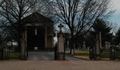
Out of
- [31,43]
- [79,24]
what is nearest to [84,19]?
[79,24]

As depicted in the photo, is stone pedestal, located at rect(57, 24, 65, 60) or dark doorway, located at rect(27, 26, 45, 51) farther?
dark doorway, located at rect(27, 26, 45, 51)

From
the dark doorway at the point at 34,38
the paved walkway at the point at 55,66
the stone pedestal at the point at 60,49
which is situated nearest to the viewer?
the paved walkway at the point at 55,66

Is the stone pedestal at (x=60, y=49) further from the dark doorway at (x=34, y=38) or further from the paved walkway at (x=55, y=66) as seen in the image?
the dark doorway at (x=34, y=38)

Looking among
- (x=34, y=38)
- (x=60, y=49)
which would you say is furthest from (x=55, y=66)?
(x=34, y=38)

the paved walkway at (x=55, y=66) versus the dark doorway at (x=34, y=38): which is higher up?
the dark doorway at (x=34, y=38)

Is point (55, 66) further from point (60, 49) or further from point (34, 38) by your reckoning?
point (34, 38)

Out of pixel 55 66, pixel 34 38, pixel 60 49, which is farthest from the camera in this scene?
pixel 34 38

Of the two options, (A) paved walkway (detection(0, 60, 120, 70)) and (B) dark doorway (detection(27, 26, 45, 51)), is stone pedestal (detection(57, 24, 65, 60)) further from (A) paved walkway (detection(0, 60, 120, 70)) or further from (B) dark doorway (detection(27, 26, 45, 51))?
(B) dark doorway (detection(27, 26, 45, 51))

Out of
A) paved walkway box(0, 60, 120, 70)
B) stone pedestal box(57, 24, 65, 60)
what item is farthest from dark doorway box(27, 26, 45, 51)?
paved walkway box(0, 60, 120, 70)

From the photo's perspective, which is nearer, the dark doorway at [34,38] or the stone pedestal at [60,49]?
the stone pedestal at [60,49]

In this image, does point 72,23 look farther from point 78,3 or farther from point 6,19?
point 6,19

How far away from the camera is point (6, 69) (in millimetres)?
10836

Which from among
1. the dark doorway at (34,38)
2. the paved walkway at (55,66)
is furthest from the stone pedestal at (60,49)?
the dark doorway at (34,38)

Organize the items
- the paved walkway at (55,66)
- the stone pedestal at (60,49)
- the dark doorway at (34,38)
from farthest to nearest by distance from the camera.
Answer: the dark doorway at (34,38) < the stone pedestal at (60,49) < the paved walkway at (55,66)
